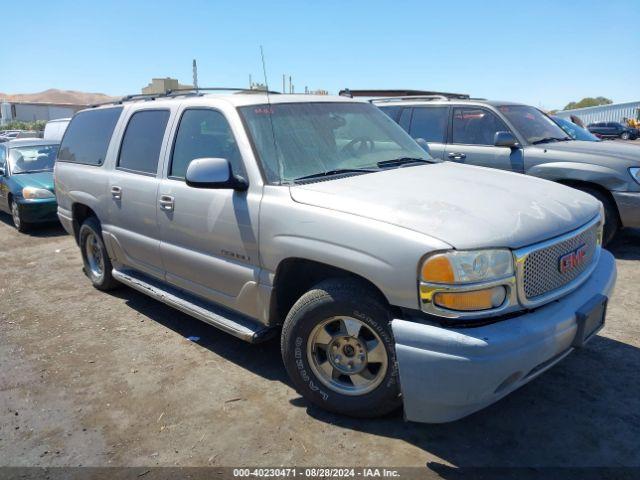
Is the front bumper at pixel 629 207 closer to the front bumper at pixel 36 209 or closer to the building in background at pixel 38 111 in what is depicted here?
the front bumper at pixel 36 209

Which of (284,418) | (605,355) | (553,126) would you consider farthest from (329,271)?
(553,126)

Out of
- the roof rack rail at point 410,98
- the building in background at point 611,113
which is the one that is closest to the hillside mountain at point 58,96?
the building in background at point 611,113

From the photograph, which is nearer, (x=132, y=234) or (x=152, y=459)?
(x=152, y=459)

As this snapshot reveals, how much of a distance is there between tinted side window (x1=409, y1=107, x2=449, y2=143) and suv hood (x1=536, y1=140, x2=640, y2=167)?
136 centimetres

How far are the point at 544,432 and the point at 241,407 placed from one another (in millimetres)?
1779

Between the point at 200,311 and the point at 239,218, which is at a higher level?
the point at 239,218

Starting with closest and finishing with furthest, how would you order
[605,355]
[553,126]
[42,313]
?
[605,355] → [42,313] → [553,126]

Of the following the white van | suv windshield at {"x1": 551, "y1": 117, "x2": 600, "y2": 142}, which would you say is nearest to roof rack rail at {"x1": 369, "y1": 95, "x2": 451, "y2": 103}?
suv windshield at {"x1": 551, "y1": 117, "x2": 600, "y2": 142}

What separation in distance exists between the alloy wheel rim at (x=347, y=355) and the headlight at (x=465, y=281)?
18.3 inches

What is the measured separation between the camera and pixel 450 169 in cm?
376

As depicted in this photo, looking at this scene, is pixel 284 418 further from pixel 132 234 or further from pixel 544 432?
pixel 132 234

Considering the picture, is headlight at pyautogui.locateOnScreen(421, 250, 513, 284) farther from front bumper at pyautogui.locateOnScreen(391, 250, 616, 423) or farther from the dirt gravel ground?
the dirt gravel ground

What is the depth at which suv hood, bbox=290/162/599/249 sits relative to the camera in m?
2.54

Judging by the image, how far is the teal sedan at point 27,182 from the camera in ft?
28.6
